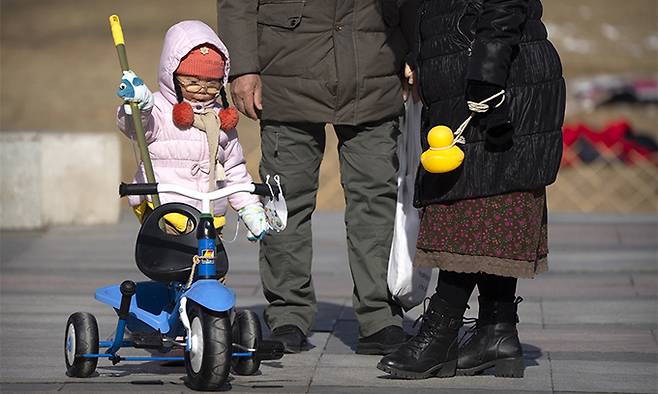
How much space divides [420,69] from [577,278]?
3416 mm

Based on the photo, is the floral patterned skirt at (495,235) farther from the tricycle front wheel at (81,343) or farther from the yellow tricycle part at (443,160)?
the tricycle front wheel at (81,343)

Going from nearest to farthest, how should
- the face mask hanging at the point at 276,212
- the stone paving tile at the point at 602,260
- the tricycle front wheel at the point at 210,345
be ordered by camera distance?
the tricycle front wheel at the point at 210,345, the face mask hanging at the point at 276,212, the stone paving tile at the point at 602,260

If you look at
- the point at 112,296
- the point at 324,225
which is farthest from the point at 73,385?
the point at 324,225

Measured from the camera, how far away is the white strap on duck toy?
5406mm

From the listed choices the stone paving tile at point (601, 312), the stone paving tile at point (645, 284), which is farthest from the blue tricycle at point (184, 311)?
the stone paving tile at point (645, 284)

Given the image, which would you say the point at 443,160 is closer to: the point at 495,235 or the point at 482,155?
the point at 482,155

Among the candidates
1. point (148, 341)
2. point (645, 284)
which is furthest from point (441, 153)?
point (645, 284)

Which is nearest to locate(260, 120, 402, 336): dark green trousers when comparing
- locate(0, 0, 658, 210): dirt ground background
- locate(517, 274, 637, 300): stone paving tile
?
locate(517, 274, 637, 300): stone paving tile

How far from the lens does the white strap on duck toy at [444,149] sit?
541 cm

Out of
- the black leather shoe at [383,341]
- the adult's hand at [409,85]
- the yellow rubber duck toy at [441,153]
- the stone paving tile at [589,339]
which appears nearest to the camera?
the yellow rubber duck toy at [441,153]

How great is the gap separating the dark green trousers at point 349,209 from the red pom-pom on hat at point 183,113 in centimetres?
73

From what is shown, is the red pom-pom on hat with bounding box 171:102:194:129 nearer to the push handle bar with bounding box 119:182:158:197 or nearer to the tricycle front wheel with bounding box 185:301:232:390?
the push handle bar with bounding box 119:182:158:197

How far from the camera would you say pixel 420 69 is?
566 centimetres

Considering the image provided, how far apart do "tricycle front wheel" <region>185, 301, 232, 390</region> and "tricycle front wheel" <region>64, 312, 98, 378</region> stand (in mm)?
476
